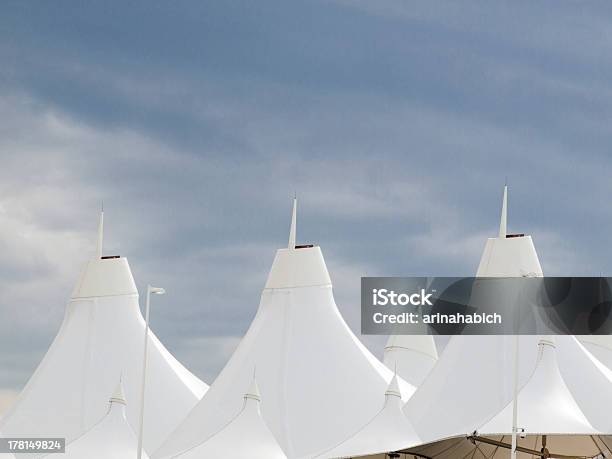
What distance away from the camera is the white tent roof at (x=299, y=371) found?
40906mm

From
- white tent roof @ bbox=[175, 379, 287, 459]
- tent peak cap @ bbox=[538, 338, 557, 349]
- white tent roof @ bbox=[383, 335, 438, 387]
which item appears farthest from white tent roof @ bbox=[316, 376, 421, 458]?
white tent roof @ bbox=[383, 335, 438, 387]

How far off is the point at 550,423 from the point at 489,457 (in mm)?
6375

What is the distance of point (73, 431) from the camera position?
45562 millimetres

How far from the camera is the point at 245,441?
121ft

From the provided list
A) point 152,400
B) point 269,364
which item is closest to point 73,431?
point 152,400

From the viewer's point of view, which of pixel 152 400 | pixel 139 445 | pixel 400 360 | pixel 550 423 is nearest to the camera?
pixel 139 445

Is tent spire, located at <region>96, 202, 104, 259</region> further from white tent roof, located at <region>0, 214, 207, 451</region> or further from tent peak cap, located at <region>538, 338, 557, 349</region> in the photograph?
tent peak cap, located at <region>538, 338, 557, 349</region>

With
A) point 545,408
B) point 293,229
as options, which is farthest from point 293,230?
point 545,408

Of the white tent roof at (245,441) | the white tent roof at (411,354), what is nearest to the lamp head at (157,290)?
the white tent roof at (245,441)

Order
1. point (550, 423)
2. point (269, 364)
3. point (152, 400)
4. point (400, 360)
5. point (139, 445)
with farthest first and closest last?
point (400, 360) → point (152, 400) → point (269, 364) → point (550, 423) → point (139, 445)

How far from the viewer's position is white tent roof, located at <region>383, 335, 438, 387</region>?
2351 inches

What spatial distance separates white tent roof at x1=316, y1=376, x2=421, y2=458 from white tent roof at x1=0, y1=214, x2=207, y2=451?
8.94 m

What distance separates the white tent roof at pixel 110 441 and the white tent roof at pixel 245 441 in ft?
4.99

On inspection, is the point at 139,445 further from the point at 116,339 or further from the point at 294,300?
the point at 116,339
